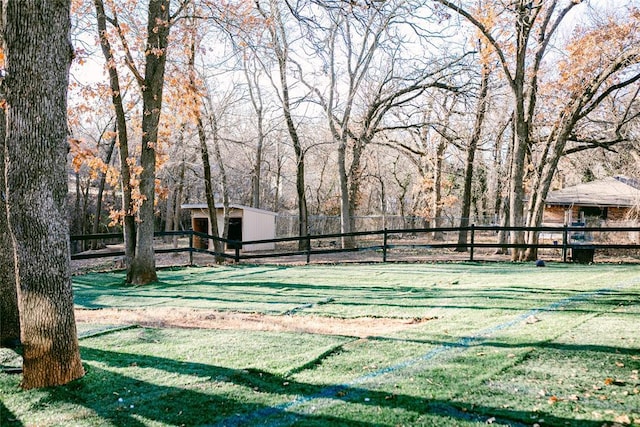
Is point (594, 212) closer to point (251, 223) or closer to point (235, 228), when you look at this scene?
point (251, 223)

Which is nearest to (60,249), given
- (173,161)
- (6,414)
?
(6,414)

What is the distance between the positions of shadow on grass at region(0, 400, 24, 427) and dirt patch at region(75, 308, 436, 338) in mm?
2774

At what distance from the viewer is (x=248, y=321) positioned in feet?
21.4

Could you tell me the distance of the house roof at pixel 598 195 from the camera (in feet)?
88.9

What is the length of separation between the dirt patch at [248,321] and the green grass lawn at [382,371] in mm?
250

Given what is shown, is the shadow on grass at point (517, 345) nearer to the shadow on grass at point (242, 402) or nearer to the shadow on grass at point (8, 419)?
the shadow on grass at point (242, 402)

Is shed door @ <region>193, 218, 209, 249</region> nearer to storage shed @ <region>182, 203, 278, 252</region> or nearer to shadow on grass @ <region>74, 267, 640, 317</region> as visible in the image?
storage shed @ <region>182, 203, 278, 252</region>

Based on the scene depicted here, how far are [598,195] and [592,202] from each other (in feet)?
4.01

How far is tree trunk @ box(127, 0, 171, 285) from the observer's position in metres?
10.7

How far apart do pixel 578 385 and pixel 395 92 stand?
18220 mm

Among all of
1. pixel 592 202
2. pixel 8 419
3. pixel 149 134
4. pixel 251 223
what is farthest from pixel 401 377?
pixel 592 202

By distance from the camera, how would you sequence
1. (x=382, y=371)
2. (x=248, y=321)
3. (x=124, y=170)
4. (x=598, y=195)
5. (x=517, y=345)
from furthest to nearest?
1. (x=598, y=195)
2. (x=124, y=170)
3. (x=248, y=321)
4. (x=517, y=345)
5. (x=382, y=371)

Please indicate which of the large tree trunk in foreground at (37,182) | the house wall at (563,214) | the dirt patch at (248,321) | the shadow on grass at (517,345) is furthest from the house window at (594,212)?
the large tree trunk in foreground at (37,182)

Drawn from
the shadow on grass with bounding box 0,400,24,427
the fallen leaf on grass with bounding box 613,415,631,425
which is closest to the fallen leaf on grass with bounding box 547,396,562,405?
the fallen leaf on grass with bounding box 613,415,631,425
